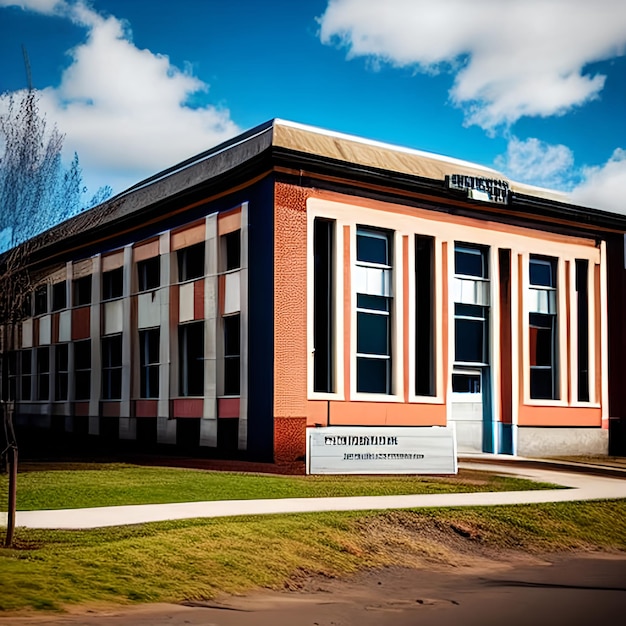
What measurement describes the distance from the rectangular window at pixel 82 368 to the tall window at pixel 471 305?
14860 millimetres

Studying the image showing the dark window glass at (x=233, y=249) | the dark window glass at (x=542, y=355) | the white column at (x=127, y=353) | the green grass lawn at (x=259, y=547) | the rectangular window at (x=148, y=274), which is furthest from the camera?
the white column at (x=127, y=353)

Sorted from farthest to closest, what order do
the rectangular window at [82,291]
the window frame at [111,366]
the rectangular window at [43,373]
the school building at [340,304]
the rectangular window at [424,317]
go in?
the rectangular window at [43,373], the rectangular window at [82,291], the window frame at [111,366], the rectangular window at [424,317], the school building at [340,304]

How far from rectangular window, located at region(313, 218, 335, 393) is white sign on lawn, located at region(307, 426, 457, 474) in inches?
204

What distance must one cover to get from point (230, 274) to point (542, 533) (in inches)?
603

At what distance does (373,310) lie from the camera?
29.1m

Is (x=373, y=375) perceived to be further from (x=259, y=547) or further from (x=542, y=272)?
(x=259, y=547)

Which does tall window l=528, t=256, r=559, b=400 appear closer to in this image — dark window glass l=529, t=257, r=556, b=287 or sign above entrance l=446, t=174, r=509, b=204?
dark window glass l=529, t=257, r=556, b=287

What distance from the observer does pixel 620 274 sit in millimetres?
35531

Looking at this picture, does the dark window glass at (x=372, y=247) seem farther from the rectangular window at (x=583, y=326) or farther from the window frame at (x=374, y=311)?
the rectangular window at (x=583, y=326)

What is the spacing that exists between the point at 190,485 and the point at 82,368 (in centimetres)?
2041

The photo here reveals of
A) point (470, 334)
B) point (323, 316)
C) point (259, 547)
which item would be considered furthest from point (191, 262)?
point (259, 547)

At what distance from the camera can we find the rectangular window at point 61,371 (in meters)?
40.5

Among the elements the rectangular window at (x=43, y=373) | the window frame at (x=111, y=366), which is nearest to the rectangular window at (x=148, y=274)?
the window frame at (x=111, y=366)

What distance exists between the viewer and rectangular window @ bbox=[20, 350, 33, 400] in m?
43.9
